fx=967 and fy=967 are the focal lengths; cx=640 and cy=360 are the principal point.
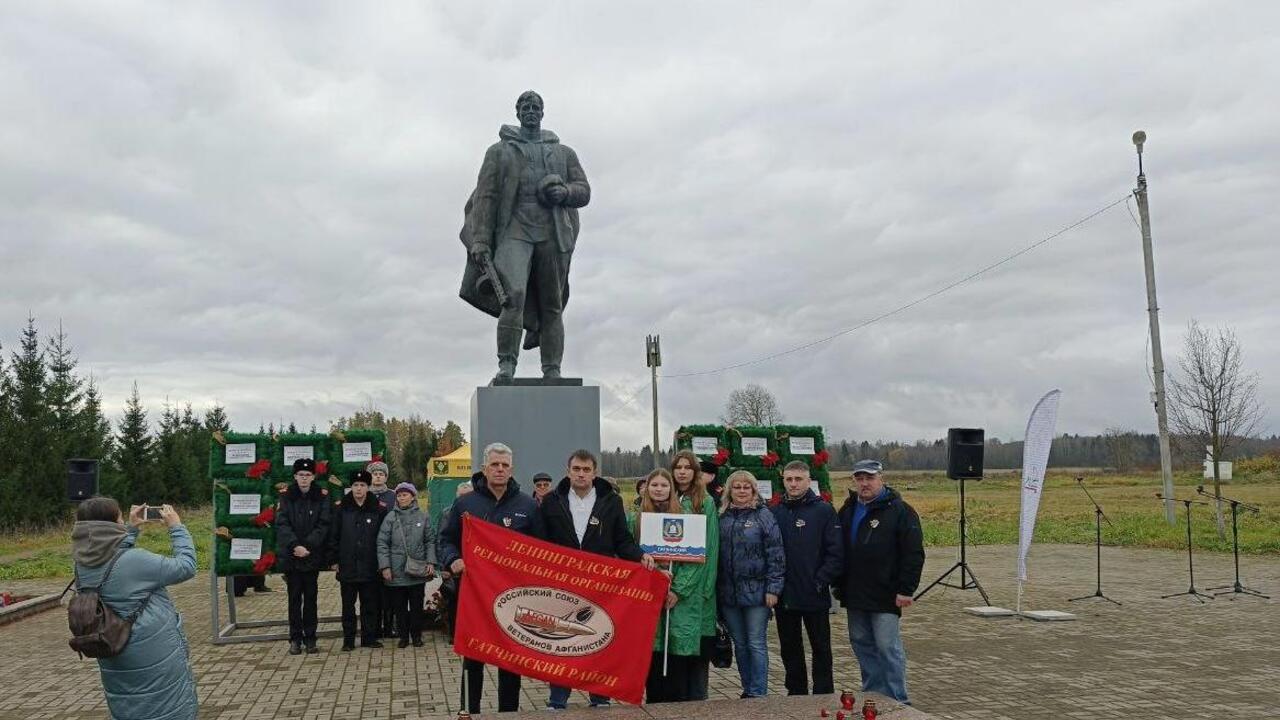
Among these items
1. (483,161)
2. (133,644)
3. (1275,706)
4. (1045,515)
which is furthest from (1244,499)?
(133,644)

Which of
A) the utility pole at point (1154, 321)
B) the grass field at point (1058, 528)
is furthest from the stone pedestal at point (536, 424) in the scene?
the utility pole at point (1154, 321)

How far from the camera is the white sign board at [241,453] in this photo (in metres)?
9.19

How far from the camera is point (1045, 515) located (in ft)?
91.7

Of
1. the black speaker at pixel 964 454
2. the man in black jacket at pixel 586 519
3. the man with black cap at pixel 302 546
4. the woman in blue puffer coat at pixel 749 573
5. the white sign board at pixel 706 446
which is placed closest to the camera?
the man in black jacket at pixel 586 519

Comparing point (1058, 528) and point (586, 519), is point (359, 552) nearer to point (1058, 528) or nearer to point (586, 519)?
point (586, 519)

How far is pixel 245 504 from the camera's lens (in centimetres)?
914

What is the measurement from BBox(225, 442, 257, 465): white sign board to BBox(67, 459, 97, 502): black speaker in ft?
17.0

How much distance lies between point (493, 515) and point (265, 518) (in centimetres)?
434

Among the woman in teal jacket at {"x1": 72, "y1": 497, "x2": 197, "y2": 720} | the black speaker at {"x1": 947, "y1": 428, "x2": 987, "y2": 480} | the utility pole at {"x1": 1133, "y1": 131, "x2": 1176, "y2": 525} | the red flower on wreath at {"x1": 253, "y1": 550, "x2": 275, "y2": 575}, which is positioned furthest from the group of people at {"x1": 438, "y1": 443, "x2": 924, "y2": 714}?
the utility pole at {"x1": 1133, "y1": 131, "x2": 1176, "y2": 525}

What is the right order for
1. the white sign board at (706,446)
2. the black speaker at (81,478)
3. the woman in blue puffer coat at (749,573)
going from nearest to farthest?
the woman in blue puffer coat at (749,573) → the white sign board at (706,446) → the black speaker at (81,478)

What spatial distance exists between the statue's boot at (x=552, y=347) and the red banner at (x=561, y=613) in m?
3.76

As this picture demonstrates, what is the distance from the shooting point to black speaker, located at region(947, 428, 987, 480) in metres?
11.7

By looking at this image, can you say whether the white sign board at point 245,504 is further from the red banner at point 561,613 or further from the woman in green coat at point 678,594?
the woman in green coat at point 678,594

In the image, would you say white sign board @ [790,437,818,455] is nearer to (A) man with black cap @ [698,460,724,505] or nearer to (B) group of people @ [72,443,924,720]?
(A) man with black cap @ [698,460,724,505]
